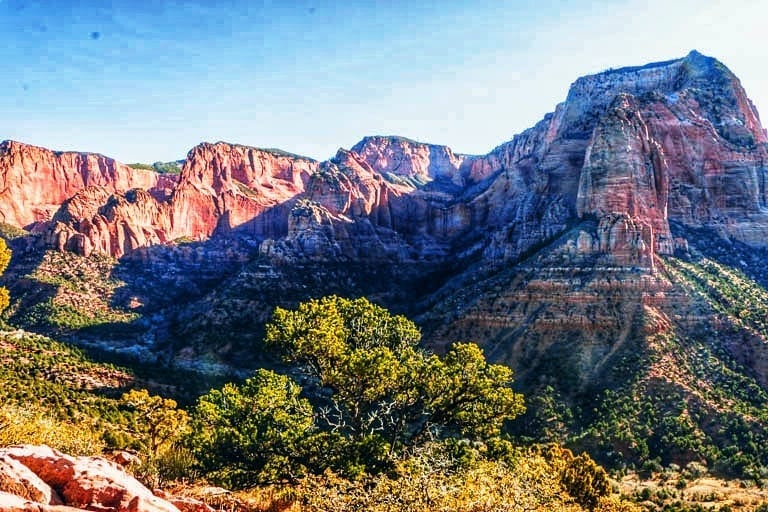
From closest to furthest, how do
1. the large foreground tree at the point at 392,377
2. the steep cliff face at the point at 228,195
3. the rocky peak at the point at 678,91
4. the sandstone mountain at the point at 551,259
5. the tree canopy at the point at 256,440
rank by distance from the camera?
the tree canopy at the point at 256,440 < the large foreground tree at the point at 392,377 < the sandstone mountain at the point at 551,259 < the rocky peak at the point at 678,91 < the steep cliff face at the point at 228,195

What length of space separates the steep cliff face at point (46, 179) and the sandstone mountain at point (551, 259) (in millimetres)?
878

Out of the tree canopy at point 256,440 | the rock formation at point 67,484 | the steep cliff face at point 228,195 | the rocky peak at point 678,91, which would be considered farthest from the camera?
the steep cliff face at point 228,195

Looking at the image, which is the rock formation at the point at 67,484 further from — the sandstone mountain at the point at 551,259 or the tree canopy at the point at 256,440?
the sandstone mountain at the point at 551,259

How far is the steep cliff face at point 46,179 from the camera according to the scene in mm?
159875

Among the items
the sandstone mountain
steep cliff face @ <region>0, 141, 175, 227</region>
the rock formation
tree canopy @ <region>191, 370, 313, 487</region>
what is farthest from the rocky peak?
steep cliff face @ <region>0, 141, 175, 227</region>

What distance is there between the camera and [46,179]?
175 meters

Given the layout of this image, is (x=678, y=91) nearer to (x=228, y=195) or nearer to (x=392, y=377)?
(x=392, y=377)

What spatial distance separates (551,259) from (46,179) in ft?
525

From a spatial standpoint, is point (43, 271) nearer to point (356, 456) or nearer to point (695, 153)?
point (356, 456)

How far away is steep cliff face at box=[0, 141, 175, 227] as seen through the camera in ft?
525

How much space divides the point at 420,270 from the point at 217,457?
9903cm

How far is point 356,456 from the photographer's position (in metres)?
25.3

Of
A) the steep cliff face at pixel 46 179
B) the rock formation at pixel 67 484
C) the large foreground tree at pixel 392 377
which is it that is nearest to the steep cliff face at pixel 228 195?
the steep cliff face at pixel 46 179

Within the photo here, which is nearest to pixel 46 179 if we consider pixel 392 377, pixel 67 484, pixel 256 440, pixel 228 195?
pixel 228 195
